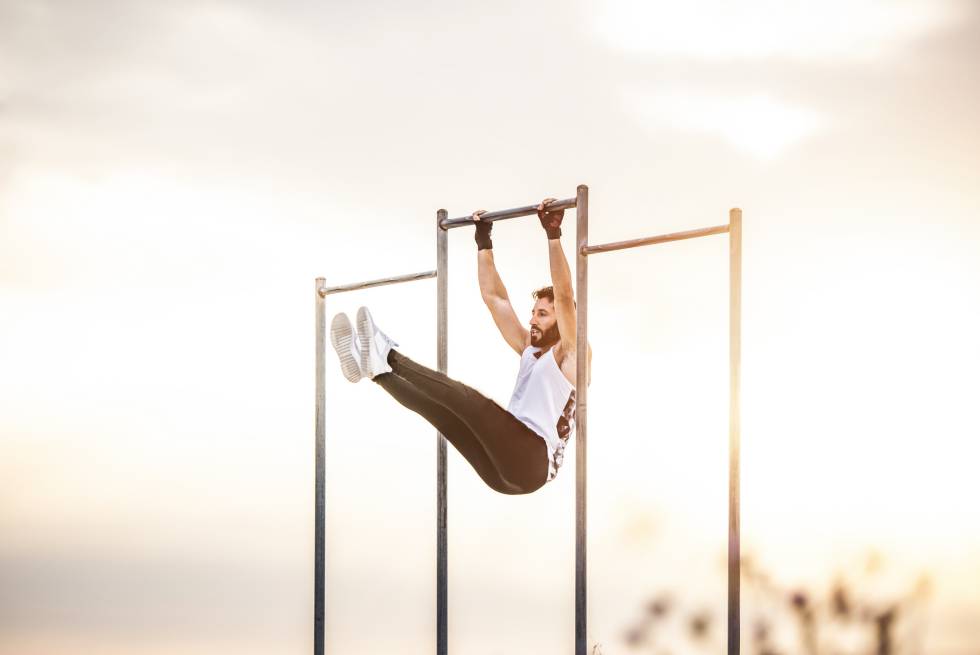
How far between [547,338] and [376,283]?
113 cm

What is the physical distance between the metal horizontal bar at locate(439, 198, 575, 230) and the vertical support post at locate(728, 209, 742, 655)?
79 cm

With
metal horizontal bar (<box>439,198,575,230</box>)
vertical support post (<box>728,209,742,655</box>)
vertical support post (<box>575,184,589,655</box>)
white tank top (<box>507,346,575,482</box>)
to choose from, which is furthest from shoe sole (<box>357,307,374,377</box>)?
vertical support post (<box>728,209,742,655</box>)

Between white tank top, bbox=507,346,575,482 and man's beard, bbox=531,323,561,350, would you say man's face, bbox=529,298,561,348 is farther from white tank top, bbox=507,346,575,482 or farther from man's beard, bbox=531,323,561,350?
white tank top, bbox=507,346,575,482

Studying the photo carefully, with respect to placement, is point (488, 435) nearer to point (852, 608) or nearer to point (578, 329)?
point (578, 329)

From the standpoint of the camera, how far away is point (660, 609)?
1007 centimetres

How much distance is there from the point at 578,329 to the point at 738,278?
2.56 feet

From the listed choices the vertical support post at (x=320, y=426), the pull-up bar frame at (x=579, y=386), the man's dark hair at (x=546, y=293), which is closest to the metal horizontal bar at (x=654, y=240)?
the pull-up bar frame at (x=579, y=386)

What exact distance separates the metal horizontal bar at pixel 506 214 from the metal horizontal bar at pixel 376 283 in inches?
12.7

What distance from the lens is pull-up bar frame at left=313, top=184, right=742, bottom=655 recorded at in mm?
4641

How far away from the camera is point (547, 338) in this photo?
562cm

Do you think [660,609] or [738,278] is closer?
[738,278]

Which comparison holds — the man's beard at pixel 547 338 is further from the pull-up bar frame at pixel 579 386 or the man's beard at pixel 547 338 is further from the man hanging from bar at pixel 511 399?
the pull-up bar frame at pixel 579 386

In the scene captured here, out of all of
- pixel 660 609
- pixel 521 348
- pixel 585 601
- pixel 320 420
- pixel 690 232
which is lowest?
pixel 660 609

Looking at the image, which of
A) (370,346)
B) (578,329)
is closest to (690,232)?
(578,329)
